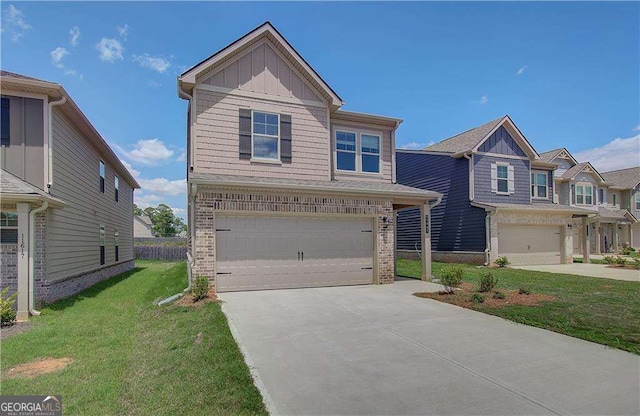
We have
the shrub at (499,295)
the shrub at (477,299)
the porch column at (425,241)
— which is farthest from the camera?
the porch column at (425,241)

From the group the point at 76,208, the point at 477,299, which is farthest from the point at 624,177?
the point at 76,208

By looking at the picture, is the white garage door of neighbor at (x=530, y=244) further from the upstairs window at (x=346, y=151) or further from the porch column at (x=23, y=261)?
the porch column at (x=23, y=261)

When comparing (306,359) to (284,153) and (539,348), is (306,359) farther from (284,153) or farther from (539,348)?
(284,153)

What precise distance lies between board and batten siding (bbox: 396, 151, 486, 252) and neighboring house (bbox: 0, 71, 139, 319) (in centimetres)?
1667

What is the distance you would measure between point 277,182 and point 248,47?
4.68 m

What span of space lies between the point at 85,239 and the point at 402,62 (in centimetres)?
1348

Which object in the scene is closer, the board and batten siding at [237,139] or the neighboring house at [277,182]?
the neighboring house at [277,182]

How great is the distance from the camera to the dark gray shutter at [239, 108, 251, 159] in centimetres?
1095

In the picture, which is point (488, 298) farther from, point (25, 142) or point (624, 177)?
point (624, 177)

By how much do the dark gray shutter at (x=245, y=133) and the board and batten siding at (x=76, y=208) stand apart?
16.9 ft

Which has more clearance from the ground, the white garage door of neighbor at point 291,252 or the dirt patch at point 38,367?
the white garage door of neighbor at point 291,252

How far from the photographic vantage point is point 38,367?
17.2 ft

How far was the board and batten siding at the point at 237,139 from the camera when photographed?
34.7 feet

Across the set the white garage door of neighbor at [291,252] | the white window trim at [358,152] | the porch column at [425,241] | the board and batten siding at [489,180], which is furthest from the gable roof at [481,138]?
the white garage door of neighbor at [291,252]
